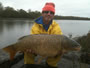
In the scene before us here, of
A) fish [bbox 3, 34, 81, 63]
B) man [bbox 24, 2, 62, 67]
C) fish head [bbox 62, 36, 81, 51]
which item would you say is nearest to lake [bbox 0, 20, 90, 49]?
man [bbox 24, 2, 62, 67]

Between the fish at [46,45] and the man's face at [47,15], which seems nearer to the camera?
the fish at [46,45]

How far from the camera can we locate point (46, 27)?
120 inches

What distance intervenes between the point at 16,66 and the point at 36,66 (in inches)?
25.6

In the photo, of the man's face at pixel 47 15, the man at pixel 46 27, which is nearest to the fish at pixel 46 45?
the man at pixel 46 27

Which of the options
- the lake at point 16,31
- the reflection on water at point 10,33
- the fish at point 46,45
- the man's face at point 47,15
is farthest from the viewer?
the lake at point 16,31

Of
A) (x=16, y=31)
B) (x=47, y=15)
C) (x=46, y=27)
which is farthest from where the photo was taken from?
(x=16, y=31)

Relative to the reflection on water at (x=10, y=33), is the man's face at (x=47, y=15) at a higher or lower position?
higher

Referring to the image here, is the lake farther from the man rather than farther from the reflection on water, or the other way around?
the man

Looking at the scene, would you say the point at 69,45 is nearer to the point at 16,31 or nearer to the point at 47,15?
the point at 47,15

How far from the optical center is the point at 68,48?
2482mm

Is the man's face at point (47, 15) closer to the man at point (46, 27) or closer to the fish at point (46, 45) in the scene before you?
the man at point (46, 27)

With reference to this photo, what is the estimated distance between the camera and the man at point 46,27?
2.93 metres

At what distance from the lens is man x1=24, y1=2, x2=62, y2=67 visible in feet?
9.62

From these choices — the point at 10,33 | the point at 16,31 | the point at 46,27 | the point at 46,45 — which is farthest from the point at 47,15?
the point at 16,31
